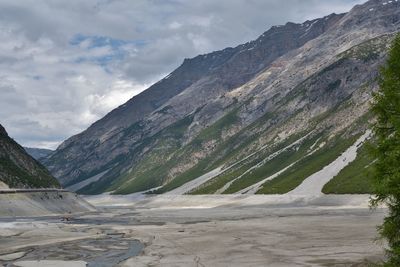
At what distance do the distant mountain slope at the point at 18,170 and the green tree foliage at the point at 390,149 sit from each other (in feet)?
451

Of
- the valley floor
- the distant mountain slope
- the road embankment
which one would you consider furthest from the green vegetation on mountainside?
the distant mountain slope

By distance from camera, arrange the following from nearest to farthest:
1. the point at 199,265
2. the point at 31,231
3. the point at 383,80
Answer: the point at 383,80 → the point at 199,265 → the point at 31,231

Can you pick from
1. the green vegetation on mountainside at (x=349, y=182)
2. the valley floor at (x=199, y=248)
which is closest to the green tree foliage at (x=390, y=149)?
the valley floor at (x=199, y=248)

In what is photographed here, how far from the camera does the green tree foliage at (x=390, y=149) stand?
79.2 ft

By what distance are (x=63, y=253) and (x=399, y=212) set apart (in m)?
39.9

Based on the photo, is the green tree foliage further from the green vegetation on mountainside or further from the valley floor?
the green vegetation on mountainside

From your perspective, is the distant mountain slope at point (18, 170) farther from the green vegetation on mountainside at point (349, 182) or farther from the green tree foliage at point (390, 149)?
the green tree foliage at point (390, 149)

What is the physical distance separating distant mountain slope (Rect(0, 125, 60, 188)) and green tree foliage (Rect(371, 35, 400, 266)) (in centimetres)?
13760

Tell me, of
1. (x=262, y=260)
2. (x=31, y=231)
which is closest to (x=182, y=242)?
(x=262, y=260)

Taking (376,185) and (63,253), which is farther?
(63,253)

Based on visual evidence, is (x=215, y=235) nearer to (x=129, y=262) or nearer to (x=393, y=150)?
(x=129, y=262)

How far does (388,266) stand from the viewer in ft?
79.3

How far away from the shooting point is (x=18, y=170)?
6708 inches

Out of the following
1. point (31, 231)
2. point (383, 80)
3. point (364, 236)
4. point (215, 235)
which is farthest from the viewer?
point (31, 231)
